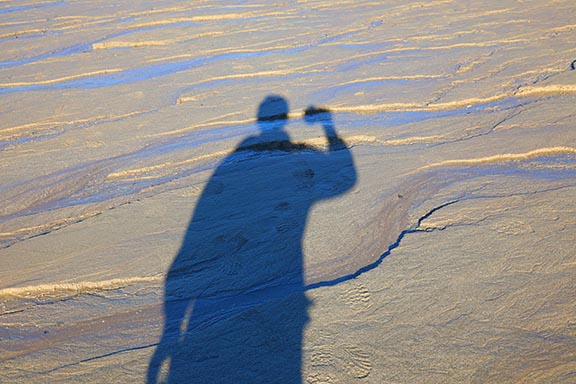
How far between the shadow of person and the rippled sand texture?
10cm

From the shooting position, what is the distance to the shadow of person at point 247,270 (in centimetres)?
267

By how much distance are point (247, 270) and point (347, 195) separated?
3.97 feet

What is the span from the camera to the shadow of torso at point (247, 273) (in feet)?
8.79

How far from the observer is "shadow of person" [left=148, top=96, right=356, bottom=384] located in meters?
2.67

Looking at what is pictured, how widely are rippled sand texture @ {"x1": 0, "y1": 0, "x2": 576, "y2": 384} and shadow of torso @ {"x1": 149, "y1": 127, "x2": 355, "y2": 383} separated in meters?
0.10

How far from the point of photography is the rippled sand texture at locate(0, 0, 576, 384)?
2.77 metres

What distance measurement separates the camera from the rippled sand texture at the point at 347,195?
2.77 meters

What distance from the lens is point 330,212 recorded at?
3.97m

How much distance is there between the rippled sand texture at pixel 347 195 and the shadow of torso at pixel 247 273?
0.10 m

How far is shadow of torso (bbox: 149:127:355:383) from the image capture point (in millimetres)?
2678

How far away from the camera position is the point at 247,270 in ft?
11.2

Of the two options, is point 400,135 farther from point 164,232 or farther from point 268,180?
point 164,232

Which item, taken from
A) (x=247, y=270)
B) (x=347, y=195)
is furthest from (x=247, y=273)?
(x=347, y=195)

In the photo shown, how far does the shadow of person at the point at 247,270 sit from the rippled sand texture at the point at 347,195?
0.10 metres
